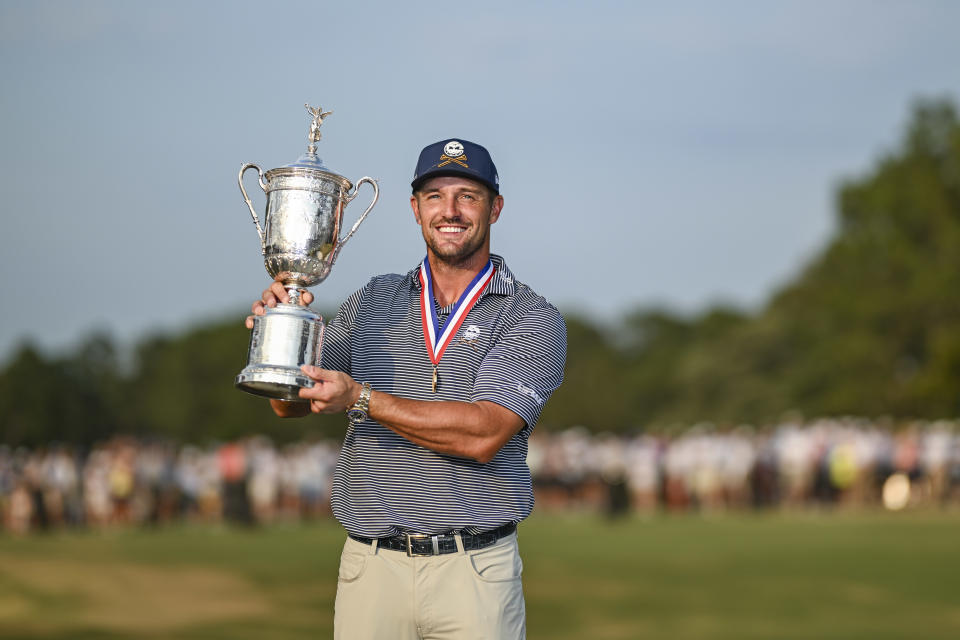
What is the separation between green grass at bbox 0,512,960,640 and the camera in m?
13.4

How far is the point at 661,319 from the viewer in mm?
111750

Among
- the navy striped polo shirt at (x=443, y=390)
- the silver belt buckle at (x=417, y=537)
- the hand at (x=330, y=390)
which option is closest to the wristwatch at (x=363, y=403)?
the hand at (x=330, y=390)

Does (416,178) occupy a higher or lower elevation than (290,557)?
higher

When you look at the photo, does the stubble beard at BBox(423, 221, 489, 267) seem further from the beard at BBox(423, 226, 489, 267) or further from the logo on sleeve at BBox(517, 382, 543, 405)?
the logo on sleeve at BBox(517, 382, 543, 405)

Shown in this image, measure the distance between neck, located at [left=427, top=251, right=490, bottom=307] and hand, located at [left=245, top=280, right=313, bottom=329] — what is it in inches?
18.4

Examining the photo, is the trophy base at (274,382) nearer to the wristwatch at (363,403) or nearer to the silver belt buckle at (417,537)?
the wristwatch at (363,403)

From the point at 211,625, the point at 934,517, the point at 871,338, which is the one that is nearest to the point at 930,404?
the point at 871,338

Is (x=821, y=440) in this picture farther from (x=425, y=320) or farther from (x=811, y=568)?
(x=425, y=320)

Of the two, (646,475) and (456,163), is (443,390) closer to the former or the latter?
(456,163)

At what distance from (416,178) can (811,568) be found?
15.1m

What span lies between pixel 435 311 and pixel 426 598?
991mm

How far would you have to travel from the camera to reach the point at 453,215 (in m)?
4.58

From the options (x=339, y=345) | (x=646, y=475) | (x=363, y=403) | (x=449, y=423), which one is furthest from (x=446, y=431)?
(x=646, y=475)

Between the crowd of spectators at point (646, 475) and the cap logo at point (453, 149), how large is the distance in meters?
26.3
